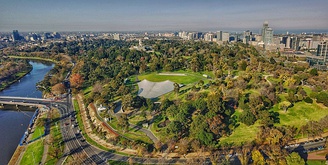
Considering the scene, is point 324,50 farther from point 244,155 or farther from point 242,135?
point 244,155

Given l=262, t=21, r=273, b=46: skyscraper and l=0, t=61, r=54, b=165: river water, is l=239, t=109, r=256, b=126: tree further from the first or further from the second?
l=262, t=21, r=273, b=46: skyscraper

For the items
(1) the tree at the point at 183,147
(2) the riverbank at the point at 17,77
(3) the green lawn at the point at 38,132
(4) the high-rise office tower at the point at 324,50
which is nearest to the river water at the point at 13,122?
(2) the riverbank at the point at 17,77

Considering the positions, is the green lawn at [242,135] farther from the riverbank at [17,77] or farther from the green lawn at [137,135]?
the riverbank at [17,77]

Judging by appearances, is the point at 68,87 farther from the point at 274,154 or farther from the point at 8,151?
the point at 274,154

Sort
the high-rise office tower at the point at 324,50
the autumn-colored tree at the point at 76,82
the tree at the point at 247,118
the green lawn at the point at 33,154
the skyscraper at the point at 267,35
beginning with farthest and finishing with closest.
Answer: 1. the skyscraper at the point at 267,35
2. the high-rise office tower at the point at 324,50
3. the autumn-colored tree at the point at 76,82
4. the tree at the point at 247,118
5. the green lawn at the point at 33,154

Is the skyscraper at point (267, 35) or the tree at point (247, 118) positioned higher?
the skyscraper at point (267, 35)

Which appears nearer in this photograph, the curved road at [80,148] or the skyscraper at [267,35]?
the curved road at [80,148]

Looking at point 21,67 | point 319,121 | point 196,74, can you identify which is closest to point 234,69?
point 196,74

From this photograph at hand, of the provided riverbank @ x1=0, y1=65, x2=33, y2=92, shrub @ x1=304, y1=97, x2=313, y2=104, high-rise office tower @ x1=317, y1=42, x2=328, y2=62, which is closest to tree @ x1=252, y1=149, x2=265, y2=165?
shrub @ x1=304, y1=97, x2=313, y2=104
